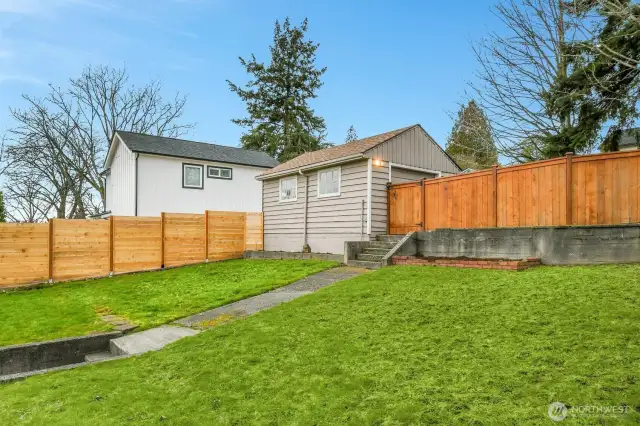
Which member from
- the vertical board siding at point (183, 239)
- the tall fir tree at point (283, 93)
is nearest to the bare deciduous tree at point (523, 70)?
the vertical board siding at point (183, 239)

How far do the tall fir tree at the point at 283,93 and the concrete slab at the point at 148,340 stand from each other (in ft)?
87.8

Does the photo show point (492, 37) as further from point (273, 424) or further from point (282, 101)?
point (282, 101)

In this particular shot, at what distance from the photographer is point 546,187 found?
25.4ft

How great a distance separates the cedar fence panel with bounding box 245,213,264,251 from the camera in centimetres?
1537

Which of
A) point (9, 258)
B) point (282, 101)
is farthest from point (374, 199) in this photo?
point (282, 101)

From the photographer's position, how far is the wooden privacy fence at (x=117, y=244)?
1086cm

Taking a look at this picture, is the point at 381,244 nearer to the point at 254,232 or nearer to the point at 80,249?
the point at 254,232

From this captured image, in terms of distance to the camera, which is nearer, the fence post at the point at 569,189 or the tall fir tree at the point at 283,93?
the fence post at the point at 569,189

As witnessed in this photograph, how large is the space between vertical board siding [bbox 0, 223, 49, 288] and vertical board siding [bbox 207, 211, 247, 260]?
526 centimetres

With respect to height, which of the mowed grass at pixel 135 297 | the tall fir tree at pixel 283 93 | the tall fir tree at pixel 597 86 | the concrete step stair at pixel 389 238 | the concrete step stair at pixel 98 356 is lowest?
the concrete step stair at pixel 98 356

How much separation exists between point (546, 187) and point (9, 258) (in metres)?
14.4

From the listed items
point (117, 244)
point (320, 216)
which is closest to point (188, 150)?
point (117, 244)

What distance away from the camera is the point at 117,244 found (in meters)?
12.5

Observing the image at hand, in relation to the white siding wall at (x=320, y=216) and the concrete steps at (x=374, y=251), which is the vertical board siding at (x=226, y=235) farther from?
the concrete steps at (x=374, y=251)
